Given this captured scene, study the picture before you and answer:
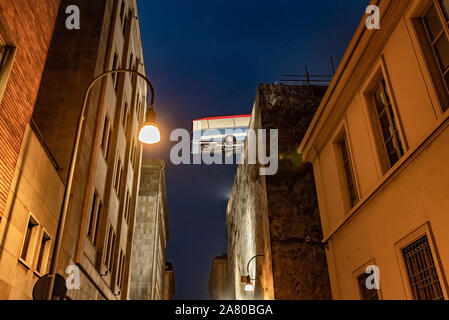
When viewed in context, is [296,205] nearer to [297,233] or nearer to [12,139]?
[297,233]

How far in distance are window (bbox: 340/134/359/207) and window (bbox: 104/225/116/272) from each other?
39.0 feet

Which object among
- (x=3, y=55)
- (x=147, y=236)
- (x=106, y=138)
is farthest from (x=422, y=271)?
(x=147, y=236)

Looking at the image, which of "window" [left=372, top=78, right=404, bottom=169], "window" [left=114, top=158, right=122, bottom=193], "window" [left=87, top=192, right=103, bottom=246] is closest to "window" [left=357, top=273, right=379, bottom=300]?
"window" [left=372, top=78, right=404, bottom=169]

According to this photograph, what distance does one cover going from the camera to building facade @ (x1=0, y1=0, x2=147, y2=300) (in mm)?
9500

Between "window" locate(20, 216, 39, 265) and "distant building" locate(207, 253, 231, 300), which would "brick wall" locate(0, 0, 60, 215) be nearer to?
"window" locate(20, 216, 39, 265)

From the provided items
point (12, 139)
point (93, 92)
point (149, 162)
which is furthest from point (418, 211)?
point (149, 162)

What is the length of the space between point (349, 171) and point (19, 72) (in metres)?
9.40

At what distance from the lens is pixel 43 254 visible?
10.9 meters

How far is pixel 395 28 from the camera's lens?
899 cm

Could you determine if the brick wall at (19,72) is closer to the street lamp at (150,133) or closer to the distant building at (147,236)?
the street lamp at (150,133)

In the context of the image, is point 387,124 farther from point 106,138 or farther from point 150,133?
point 106,138

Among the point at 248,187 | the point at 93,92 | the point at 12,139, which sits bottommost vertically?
the point at 12,139

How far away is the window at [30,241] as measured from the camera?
9.67 meters
